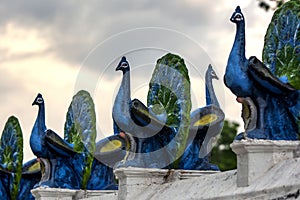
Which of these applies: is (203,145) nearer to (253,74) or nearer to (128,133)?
(128,133)

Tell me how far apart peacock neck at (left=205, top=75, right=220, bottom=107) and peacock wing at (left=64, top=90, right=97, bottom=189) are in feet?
7.64

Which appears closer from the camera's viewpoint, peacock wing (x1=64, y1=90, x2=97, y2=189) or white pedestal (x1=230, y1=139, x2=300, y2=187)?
white pedestal (x1=230, y1=139, x2=300, y2=187)

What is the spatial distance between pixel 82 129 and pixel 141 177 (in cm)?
333

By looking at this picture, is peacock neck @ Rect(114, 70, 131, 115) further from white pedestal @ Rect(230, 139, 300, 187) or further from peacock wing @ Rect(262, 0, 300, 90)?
white pedestal @ Rect(230, 139, 300, 187)

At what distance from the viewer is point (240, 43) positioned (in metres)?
11.8

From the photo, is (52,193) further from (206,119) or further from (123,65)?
(206,119)

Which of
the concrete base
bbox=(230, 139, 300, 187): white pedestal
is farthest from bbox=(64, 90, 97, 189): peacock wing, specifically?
bbox=(230, 139, 300, 187): white pedestal

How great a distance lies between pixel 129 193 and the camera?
13438mm

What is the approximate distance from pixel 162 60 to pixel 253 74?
338cm

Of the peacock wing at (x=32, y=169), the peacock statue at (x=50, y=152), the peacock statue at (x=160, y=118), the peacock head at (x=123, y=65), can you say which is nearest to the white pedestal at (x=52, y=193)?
the peacock statue at (x=50, y=152)

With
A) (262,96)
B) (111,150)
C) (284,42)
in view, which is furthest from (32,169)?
(262,96)

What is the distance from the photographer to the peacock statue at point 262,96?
11375mm

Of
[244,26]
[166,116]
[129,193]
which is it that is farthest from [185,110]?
[244,26]

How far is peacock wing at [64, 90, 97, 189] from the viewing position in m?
16.3
